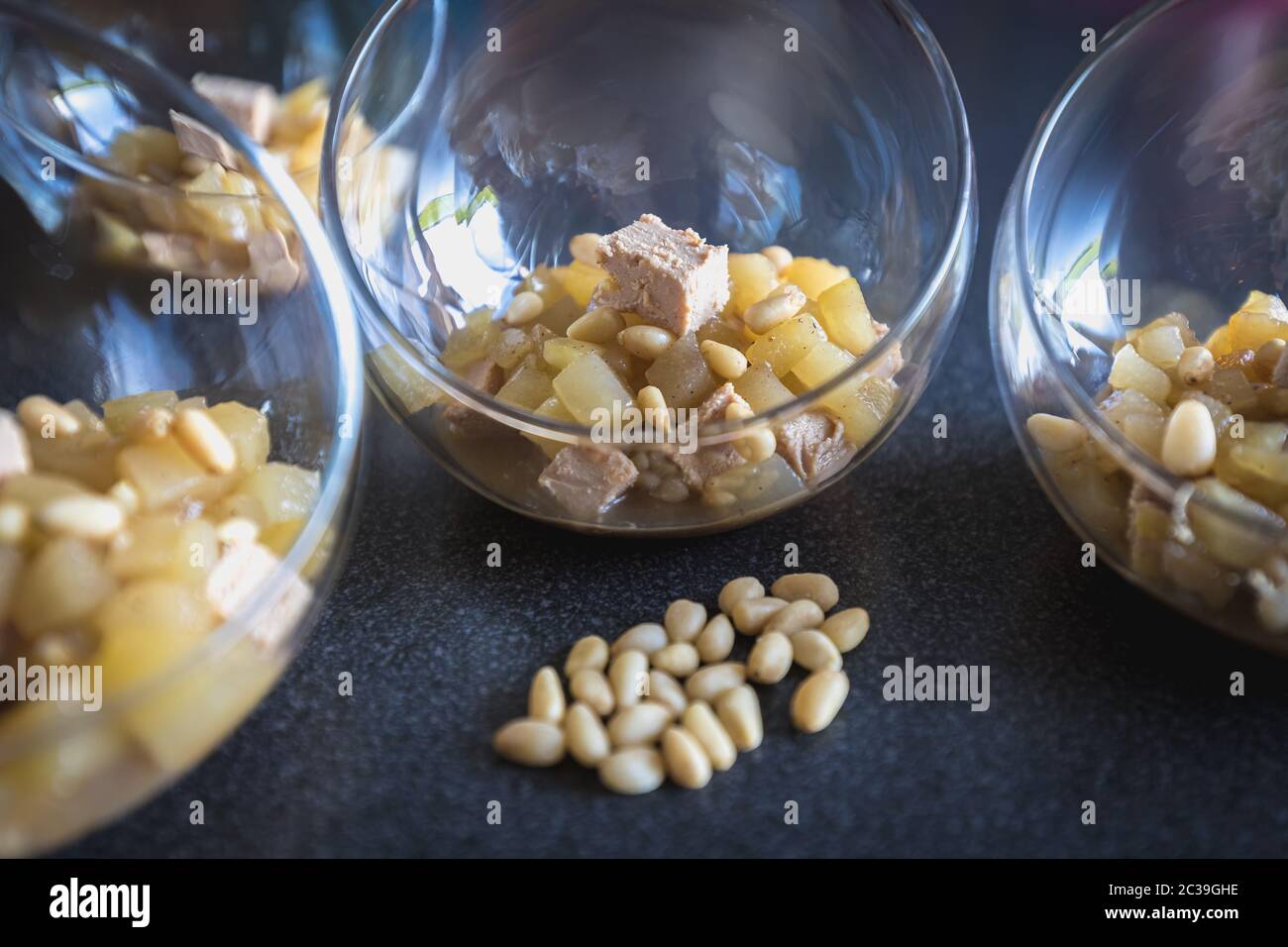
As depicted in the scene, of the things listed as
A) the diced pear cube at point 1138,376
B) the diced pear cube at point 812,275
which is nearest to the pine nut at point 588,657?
the diced pear cube at point 812,275

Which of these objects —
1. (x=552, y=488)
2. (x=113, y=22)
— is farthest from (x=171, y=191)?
(x=113, y=22)

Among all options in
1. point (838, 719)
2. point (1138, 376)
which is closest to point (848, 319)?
point (1138, 376)

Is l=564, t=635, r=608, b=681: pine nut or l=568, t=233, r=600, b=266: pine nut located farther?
l=568, t=233, r=600, b=266: pine nut

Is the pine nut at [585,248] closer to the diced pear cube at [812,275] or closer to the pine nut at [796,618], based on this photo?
the diced pear cube at [812,275]

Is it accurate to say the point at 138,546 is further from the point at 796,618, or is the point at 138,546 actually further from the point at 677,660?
the point at 796,618

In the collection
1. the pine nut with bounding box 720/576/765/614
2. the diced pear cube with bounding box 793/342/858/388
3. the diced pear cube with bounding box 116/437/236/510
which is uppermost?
the diced pear cube with bounding box 793/342/858/388

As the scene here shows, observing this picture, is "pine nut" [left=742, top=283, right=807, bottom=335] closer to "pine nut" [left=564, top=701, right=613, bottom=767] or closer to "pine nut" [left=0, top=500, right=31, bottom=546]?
"pine nut" [left=564, top=701, right=613, bottom=767]

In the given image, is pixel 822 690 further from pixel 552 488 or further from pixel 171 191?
pixel 171 191

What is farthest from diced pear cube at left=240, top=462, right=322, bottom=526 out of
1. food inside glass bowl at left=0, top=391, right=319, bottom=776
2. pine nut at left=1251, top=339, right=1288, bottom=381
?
pine nut at left=1251, top=339, right=1288, bottom=381
